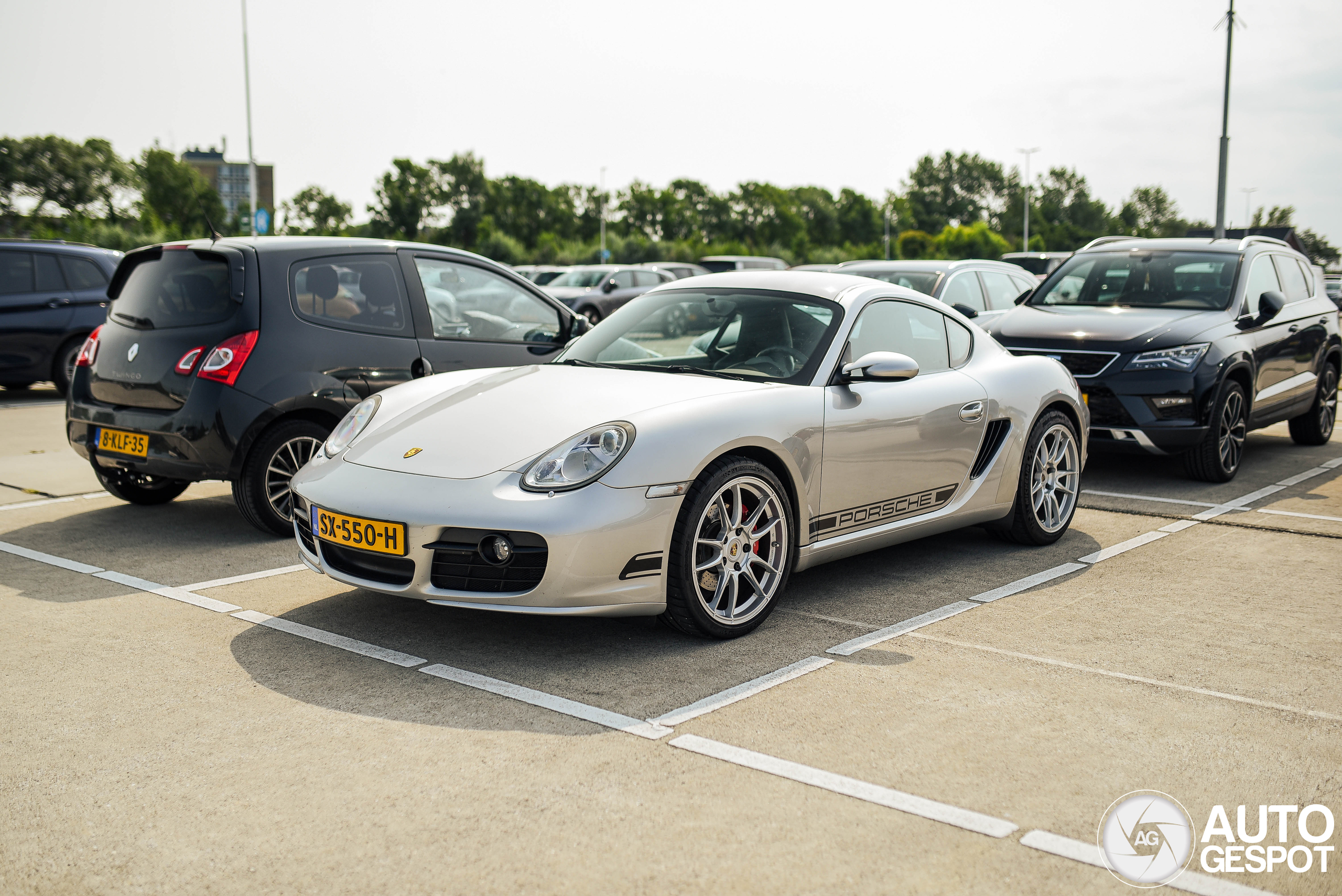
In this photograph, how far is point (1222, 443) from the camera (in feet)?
26.4

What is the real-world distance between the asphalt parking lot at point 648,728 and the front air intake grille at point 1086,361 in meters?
2.49

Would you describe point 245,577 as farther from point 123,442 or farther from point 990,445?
point 990,445

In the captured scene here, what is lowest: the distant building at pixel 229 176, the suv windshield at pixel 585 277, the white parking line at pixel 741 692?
the white parking line at pixel 741 692

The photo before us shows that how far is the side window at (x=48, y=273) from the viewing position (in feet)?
40.5

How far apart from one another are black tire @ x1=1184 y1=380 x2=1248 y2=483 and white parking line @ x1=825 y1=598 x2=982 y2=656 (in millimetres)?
3816

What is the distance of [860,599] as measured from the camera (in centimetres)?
505

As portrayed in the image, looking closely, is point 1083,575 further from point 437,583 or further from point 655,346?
point 437,583

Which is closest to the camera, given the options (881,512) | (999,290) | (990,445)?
(881,512)

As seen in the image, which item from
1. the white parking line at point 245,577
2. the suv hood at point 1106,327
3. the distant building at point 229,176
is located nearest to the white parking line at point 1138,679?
the white parking line at point 245,577

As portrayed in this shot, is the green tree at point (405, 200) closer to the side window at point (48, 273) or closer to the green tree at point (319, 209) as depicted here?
the green tree at point (319, 209)

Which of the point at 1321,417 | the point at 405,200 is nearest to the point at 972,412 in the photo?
the point at 1321,417

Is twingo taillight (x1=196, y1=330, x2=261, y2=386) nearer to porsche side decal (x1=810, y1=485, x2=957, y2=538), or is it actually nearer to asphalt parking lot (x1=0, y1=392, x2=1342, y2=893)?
asphalt parking lot (x1=0, y1=392, x2=1342, y2=893)

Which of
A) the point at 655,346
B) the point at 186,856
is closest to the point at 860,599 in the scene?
the point at 655,346

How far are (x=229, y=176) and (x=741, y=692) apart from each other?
198046 millimetres
